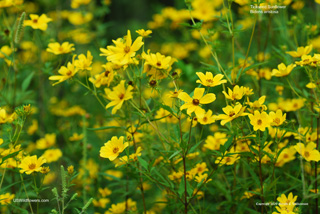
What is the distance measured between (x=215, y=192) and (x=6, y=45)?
4.98ft

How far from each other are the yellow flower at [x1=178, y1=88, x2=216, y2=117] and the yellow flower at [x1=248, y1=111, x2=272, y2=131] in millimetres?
161

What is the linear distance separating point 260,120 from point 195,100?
25 centimetres

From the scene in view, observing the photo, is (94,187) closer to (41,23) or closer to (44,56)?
(41,23)

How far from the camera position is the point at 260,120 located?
1314mm

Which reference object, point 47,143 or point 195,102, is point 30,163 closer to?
point 195,102

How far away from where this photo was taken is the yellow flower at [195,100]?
127 cm

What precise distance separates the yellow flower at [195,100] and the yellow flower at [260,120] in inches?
6.4

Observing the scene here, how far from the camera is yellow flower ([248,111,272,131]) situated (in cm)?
129

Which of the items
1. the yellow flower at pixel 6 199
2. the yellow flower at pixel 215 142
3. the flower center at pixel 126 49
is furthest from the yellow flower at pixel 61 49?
the yellow flower at pixel 215 142

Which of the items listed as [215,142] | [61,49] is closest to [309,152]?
[215,142]

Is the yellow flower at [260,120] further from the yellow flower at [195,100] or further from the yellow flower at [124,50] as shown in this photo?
the yellow flower at [124,50]

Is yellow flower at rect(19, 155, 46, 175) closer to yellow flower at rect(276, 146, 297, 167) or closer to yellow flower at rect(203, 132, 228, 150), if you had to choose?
yellow flower at rect(203, 132, 228, 150)

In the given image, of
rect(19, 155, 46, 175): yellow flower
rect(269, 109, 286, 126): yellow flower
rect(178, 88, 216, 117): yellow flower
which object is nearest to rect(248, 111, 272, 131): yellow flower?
rect(269, 109, 286, 126): yellow flower

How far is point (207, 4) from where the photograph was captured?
11.5 ft
